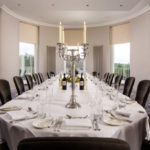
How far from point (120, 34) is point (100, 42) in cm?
117

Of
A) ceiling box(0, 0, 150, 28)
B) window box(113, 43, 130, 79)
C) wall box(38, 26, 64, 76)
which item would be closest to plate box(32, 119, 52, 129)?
ceiling box(0, 0, 150, 28)

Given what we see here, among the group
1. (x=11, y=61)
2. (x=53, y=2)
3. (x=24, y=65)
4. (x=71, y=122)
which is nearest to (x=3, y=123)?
(x=71, y=122)

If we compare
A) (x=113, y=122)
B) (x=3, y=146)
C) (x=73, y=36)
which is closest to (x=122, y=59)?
(x=73, y=36)

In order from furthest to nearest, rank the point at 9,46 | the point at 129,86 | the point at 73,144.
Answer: the point at 9,46, the point at 129,86, the point at 73,144

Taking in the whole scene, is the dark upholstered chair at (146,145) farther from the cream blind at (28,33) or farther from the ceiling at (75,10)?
the cream blind at (28,33)

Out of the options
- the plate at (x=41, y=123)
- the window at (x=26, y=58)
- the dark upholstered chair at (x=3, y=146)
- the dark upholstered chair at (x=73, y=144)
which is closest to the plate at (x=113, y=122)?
the plate at (x=41, y=123)

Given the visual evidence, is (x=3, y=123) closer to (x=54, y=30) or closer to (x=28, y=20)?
(x=28, y=20)

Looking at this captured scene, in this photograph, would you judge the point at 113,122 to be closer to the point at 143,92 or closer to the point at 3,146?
the point at 3,146

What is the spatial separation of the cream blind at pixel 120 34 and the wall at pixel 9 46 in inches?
191

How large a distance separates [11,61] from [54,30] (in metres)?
3.26

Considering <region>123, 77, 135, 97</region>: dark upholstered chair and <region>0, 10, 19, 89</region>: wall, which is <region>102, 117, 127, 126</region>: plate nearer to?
<region>123, 77, 135, 97</region>: dark upholstered chair

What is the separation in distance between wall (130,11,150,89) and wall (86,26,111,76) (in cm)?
150

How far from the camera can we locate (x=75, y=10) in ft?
21.5

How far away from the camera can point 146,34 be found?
22.9ft
